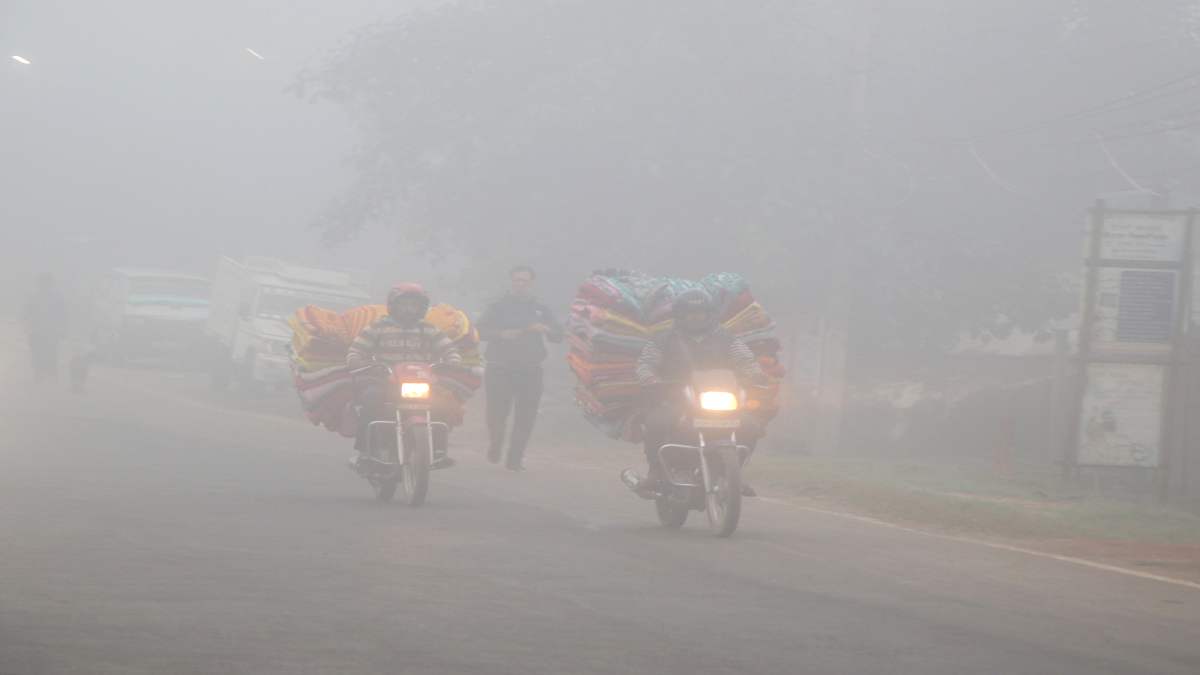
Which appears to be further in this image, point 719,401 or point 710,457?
point 710,457

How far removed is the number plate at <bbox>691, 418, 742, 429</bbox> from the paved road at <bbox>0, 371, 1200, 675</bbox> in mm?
731

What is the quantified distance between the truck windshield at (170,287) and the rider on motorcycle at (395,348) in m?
30.9

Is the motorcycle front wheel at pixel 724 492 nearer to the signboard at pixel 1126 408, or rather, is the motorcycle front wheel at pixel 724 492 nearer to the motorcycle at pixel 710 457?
the motorcycle at pixel 710 457

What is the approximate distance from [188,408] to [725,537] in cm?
1735

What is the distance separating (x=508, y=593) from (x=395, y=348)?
537cm

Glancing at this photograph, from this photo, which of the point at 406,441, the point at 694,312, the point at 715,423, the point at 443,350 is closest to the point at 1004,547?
the point at 715,423

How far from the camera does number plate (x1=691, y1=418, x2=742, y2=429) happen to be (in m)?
11.1

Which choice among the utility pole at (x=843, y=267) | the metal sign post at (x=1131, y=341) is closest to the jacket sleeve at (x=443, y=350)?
the metal sign post at (x=1131, y=341)

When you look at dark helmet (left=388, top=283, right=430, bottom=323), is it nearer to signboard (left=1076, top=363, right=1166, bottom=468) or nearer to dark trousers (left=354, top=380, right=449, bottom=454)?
dark trousers (left=354, top=380, right=449, bottom=454)

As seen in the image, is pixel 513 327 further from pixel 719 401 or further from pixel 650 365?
pixel 719 401

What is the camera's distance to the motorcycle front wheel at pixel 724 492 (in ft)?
35.6

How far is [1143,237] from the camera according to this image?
16.5 metres

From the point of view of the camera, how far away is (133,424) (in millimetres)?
21500

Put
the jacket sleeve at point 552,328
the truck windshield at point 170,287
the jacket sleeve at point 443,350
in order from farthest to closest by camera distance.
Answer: the truck windshield at point 170,287 < the jacket sleeve at point 552,328 < the jacket sleeve at point 443,350
